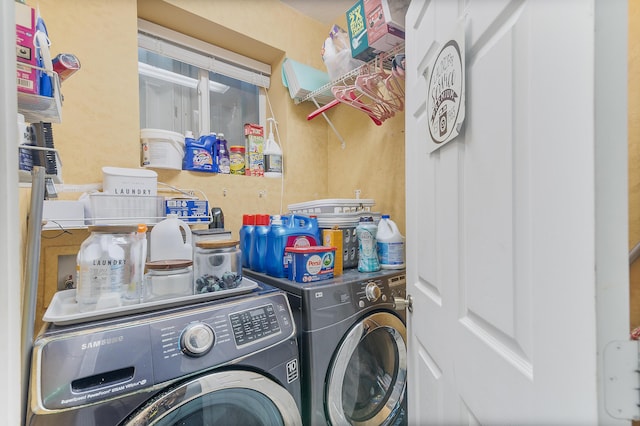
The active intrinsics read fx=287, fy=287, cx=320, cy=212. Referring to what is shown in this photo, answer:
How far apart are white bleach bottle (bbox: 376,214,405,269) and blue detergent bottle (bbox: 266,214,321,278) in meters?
0.34

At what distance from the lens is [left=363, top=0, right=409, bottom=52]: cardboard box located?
132 cm

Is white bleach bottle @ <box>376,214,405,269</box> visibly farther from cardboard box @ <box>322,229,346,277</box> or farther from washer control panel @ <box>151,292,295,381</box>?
washer control panel @ <box>151,292,295,381</box>

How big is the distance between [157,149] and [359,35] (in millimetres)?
1218

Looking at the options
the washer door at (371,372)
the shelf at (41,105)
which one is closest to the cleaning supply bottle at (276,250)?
the washer door at (371,372)

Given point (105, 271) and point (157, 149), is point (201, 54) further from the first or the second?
point (105, 271)

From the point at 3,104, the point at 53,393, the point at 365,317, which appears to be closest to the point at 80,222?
the point at 53,393

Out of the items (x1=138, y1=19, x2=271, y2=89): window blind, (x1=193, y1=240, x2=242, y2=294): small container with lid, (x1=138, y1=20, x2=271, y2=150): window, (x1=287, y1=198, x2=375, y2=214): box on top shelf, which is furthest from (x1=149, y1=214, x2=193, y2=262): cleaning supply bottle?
(x1=138, y1=19, x2=271, y2=89): window blind

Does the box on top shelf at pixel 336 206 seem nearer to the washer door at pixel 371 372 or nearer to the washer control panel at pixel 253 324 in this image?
the washer door at pixel 371 372

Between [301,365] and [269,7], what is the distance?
2.18 m

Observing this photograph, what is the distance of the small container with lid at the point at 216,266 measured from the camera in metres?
1.04

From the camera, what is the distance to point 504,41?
505 millimetres

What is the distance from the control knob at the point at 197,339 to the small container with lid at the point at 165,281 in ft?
0.57

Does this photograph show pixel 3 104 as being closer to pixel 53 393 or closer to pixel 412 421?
pixel 53 393

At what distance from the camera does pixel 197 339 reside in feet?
2.69
